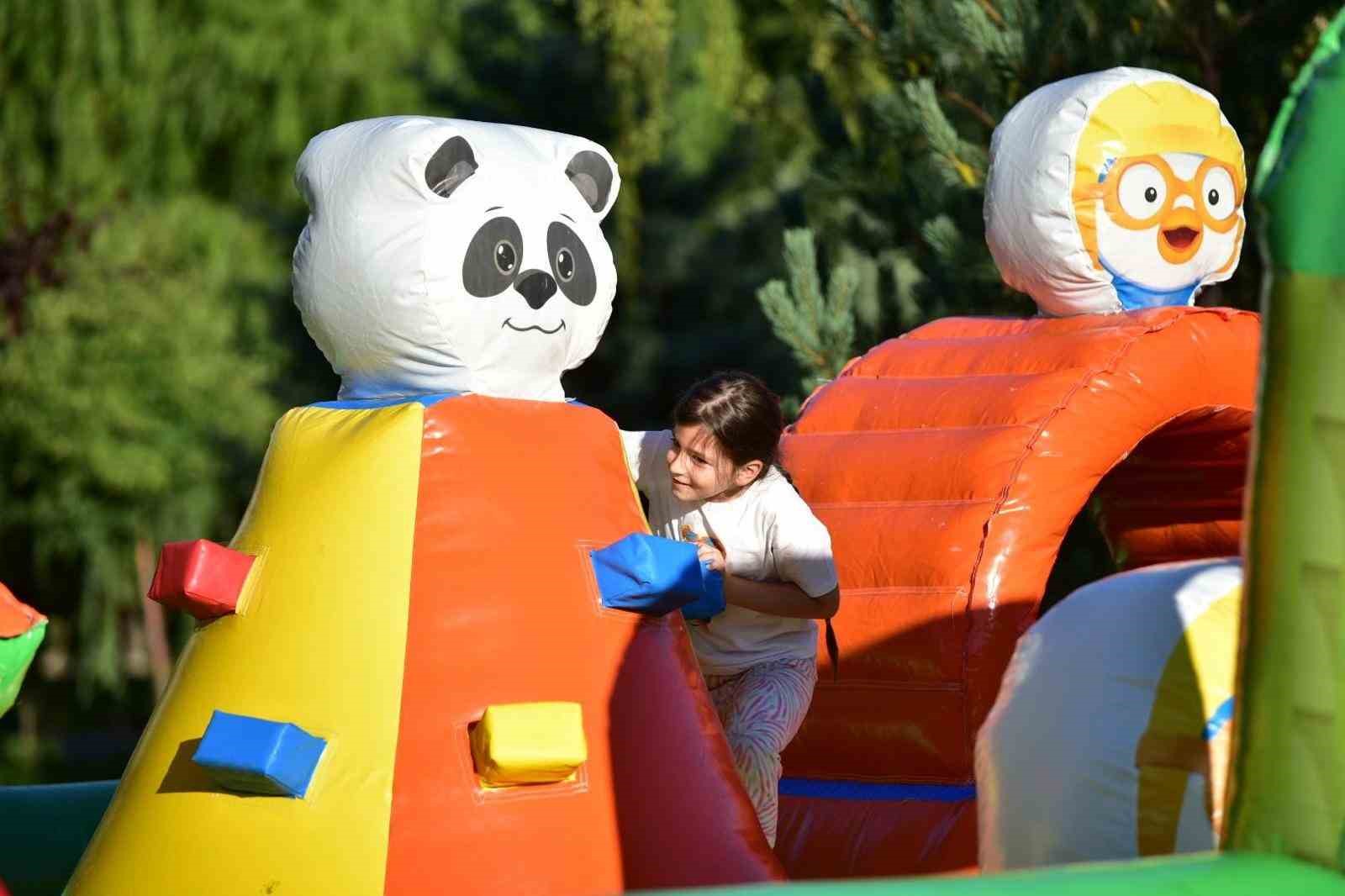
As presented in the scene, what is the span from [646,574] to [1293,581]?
4.16 feet

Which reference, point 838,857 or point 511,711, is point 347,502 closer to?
point 511,711

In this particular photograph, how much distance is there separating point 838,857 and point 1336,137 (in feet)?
7.72

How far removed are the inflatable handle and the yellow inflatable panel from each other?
13.1 inches

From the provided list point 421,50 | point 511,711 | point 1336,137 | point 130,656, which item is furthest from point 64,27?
point 1336,137

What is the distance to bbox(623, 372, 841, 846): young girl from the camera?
3.58 meters

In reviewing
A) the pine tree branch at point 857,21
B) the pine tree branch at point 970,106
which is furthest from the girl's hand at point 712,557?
the pine tree branch at point 857,21

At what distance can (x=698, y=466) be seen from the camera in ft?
11.8

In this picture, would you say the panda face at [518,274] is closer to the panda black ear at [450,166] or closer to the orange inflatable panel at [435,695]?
the panda black ear at [450,166]

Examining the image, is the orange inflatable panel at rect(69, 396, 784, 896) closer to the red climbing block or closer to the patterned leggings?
the red climbing block

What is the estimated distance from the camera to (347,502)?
3166 millimetres

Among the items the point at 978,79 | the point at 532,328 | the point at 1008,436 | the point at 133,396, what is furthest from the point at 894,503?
the point at 133,396

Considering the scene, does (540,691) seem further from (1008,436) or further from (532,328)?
(1008,436)

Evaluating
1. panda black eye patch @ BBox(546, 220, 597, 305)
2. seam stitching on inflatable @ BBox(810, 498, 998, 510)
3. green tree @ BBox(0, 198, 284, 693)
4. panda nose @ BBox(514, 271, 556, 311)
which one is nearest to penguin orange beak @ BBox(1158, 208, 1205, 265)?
seam stitching on inflatable @ BBox(810, 498, 998, 510)

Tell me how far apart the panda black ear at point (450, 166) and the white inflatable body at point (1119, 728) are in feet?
4.27
